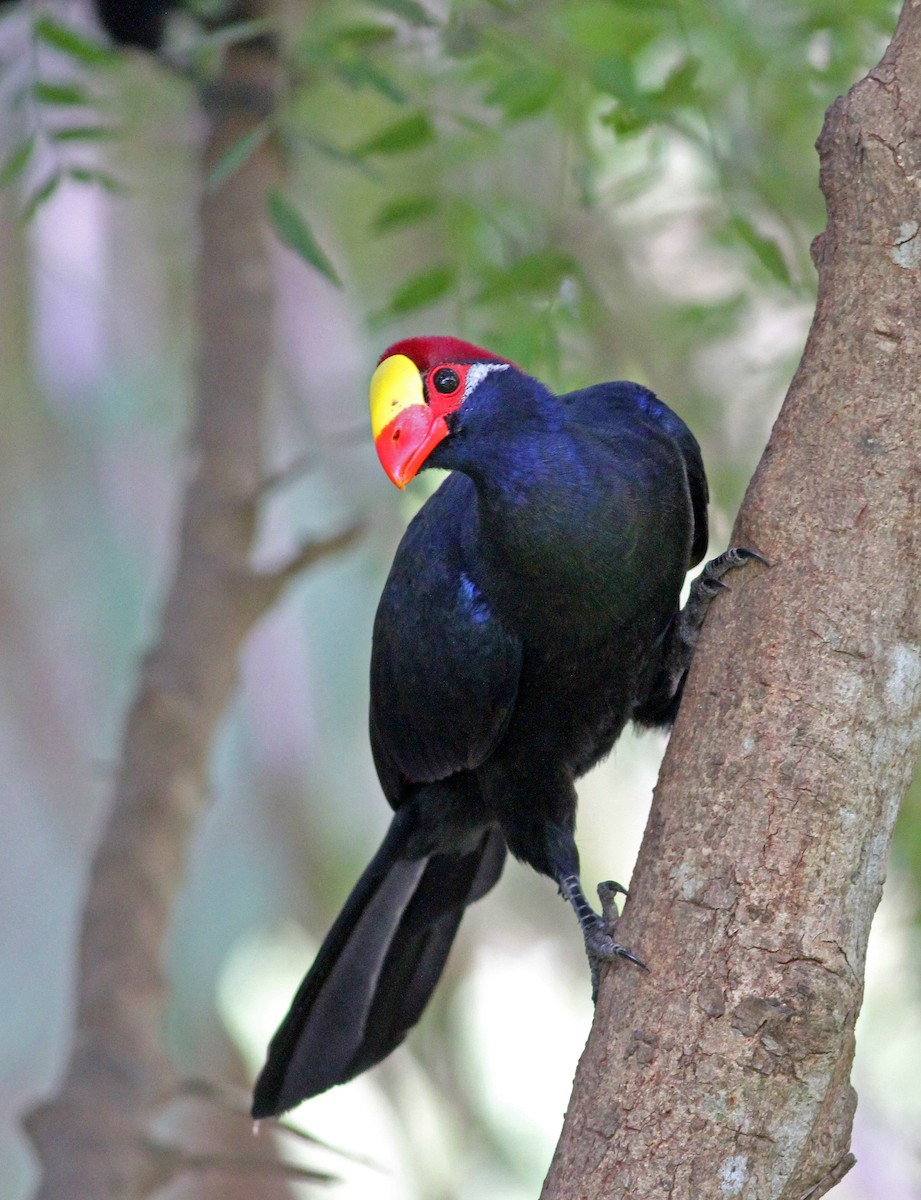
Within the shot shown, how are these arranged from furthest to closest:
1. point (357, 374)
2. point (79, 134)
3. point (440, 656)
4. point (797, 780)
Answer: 1. point (357, 374)
2. point (79, 134)
3. point (440, 656)
4. point (797, 780)

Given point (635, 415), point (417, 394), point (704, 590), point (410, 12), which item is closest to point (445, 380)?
point (417, 394)

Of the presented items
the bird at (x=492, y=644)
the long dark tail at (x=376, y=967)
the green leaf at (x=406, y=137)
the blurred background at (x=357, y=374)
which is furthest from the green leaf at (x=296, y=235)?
the long dark tail at (x=376, y=967)

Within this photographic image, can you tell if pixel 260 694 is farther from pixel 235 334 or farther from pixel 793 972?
pixel 793 972

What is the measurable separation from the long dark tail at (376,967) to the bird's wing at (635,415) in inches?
28.7

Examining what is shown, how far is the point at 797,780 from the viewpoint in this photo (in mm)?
1487

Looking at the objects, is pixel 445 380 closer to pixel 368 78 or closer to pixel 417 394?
pixel 417 394

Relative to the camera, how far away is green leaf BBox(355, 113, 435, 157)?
220 centimetres

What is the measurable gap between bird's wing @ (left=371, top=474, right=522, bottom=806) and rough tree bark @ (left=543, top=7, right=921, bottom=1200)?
0.54 meters

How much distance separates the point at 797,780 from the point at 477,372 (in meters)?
0.79

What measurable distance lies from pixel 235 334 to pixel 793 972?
2.31 m

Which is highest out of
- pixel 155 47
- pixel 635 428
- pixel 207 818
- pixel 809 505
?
pixel 207 818

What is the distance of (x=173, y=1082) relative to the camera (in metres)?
2.79

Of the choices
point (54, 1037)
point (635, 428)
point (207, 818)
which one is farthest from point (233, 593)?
point (54, 1037)

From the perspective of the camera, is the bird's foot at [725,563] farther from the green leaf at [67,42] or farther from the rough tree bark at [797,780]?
the green leaf at [67,42]
